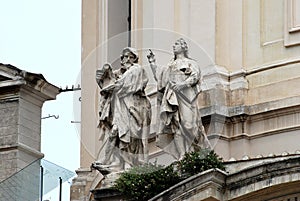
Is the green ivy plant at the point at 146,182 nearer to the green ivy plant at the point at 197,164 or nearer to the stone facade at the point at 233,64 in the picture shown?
the green ivy plant at the point at 197,164

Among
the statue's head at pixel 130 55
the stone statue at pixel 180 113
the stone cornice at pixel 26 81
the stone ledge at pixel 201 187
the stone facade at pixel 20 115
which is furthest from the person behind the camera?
the stone cornice at pixel 26 81

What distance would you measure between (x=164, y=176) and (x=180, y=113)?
0.88 meters

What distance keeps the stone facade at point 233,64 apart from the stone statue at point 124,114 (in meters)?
0.46

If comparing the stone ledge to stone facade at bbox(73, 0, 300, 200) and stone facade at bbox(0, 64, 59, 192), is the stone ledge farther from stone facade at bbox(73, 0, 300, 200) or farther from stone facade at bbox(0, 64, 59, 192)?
stone facade at bbox(0, 64, 59, 192)

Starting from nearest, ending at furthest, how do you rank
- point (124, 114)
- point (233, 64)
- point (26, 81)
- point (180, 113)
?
point (180, 113)
point (124, 114)
point (26, 81)
point (233, 64)

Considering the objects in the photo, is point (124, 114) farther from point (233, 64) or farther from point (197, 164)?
point (233, 64)

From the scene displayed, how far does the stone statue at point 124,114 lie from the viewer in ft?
82.3

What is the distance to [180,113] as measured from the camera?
2500 centimetres

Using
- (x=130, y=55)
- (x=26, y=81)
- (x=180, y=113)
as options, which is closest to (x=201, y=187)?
(x=180, y=113)

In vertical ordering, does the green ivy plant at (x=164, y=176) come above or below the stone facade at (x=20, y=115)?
below

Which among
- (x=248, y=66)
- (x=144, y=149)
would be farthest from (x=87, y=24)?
(x=144, y=149)

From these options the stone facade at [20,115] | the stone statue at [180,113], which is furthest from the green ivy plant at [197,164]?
the stone facade at [20,115]

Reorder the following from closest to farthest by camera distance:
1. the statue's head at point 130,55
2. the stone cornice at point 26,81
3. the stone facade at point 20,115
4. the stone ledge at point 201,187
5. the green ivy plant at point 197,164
Result: the stone ledge at point 201,187 < the green ivy plant at point 197,164 < the statue's head at point 130,55 < the stone facade at point 20,115 < the stone cornice at point 26,81

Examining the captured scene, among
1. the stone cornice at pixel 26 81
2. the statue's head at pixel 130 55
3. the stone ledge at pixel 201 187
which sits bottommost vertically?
the stone ledge at pixel 201 187
